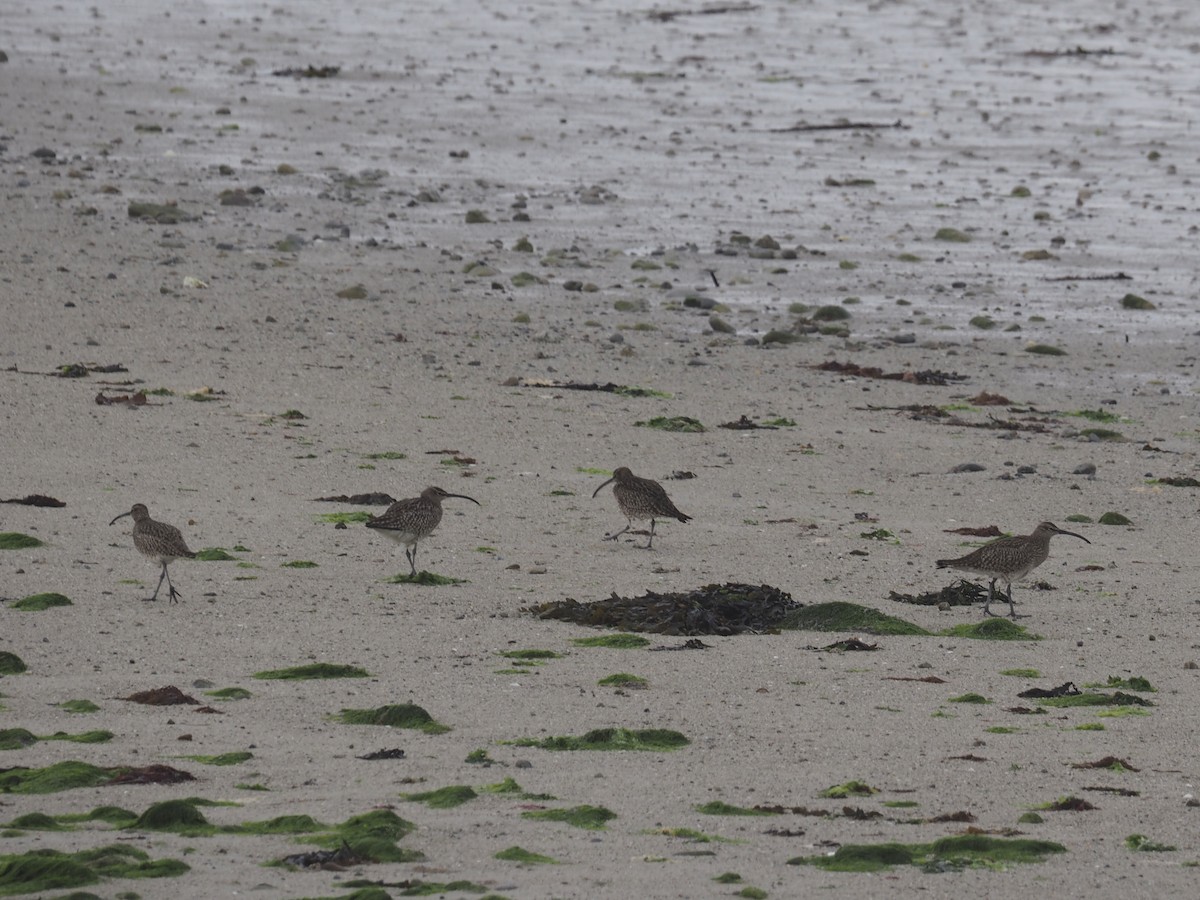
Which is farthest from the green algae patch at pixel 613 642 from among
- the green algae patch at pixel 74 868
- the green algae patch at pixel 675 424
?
the green algae patch at pixel 675 424

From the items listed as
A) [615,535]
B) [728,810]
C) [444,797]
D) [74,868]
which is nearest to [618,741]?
[728,810]

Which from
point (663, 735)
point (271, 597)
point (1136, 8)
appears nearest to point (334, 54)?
point (1136, 8)

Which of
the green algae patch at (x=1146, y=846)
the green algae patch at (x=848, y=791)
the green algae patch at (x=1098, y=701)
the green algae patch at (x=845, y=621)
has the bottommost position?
the green algae patch at (x=1146, y=846)

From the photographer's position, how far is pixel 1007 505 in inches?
540

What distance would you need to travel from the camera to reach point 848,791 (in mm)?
7309

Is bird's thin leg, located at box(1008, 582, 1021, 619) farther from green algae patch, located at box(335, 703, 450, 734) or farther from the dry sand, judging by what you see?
green algae patch, located at box(335, 703, 450, 734)

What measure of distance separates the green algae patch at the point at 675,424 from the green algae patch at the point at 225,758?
8.27 metres

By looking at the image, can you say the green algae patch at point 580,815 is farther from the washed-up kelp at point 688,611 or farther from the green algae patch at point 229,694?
the washed-up kelp at point 688,611

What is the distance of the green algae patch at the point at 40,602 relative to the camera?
31.9 ft

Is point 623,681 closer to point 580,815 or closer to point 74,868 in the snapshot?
point 580,815

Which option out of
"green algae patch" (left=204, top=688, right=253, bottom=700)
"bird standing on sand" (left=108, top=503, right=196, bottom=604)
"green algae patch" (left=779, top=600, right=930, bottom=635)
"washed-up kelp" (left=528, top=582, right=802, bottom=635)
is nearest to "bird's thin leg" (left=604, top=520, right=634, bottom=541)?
"washed-up kelp" (left=528, top=582, right=802, bottom=635)

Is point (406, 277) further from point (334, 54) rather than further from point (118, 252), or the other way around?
point (334, 54)

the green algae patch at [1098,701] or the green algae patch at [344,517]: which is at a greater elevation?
the green algae patch at [344,517]

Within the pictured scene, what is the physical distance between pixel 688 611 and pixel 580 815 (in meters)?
3.39
